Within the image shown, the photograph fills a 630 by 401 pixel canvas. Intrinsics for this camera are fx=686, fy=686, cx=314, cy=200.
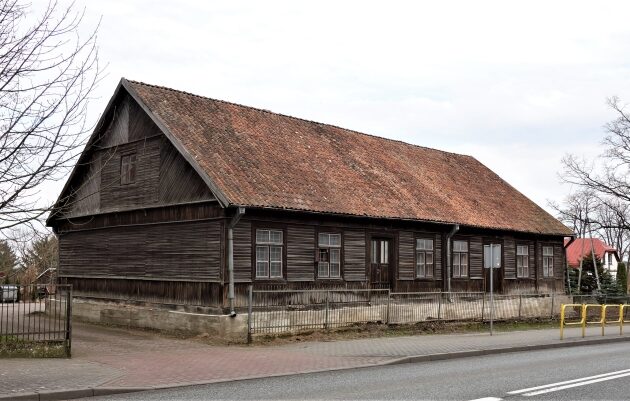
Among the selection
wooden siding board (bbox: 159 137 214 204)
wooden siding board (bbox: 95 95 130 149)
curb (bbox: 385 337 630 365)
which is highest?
wooden siding board (bbox: 95 95 130 149)

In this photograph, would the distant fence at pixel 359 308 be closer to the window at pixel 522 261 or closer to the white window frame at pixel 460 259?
the white window frame at pixel 460 259

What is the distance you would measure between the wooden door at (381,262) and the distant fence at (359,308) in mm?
552

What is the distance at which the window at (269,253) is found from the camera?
1964cm

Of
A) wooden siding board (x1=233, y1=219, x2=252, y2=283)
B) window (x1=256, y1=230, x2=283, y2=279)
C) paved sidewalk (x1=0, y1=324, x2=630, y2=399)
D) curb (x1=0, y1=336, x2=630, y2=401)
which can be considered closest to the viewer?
curb (x1=0, y1=336, x2=630, y2=401)

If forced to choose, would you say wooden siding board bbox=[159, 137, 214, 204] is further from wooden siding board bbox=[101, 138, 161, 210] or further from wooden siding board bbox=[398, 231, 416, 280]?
wooden siding board bbox=[398, 231, 416, 280]

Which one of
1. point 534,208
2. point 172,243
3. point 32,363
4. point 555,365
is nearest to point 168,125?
point 172,243

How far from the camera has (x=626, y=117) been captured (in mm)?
42156

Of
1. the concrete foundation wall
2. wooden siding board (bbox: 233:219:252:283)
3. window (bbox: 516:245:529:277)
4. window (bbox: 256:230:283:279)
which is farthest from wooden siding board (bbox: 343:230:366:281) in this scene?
window (bbox: 516:245:529:277)

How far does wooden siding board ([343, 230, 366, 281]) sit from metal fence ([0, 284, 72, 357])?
9.83 m

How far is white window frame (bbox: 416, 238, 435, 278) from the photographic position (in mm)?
24938

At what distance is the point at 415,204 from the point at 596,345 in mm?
8145

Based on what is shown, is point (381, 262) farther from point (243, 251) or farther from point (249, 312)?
point (249, 312)

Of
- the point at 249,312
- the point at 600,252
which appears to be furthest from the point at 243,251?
the point at 600,252

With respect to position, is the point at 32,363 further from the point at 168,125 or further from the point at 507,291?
the point at 507,291
